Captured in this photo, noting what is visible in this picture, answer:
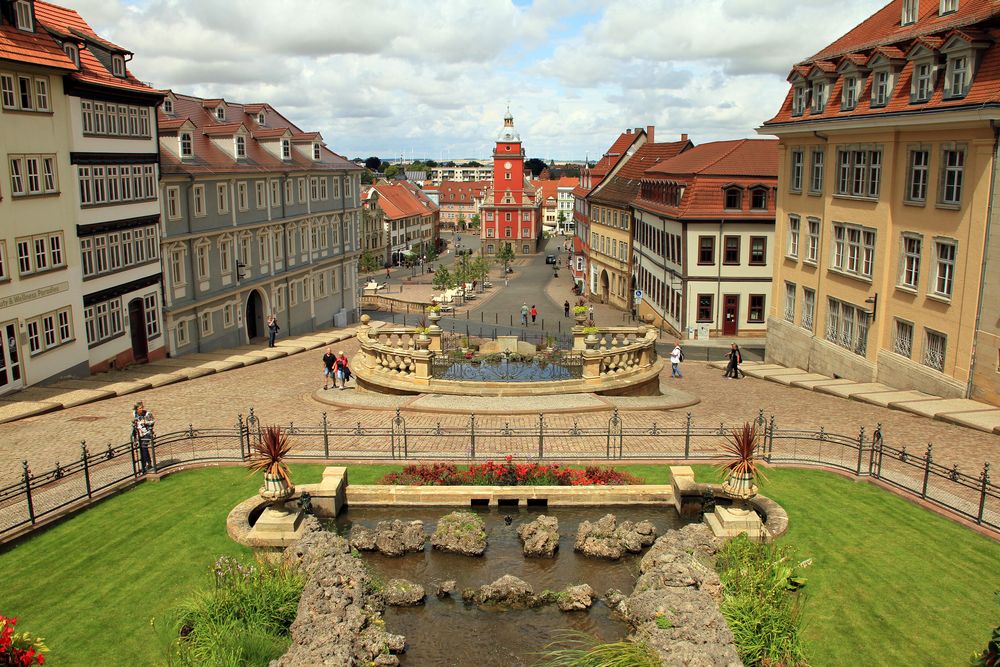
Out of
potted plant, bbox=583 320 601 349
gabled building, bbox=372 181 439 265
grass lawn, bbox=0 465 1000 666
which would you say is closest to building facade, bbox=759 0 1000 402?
potted plant, bbox=583 320 601 349

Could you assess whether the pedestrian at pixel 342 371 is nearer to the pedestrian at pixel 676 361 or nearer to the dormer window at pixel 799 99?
the pedestrian at pixel 676 361

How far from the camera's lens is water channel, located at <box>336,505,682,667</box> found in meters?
12.6

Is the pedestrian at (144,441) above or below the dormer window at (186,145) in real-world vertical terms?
below

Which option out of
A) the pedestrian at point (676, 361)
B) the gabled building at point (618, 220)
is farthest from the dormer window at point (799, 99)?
the gabled building at point (618, 220)

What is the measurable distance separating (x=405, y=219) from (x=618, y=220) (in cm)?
6524

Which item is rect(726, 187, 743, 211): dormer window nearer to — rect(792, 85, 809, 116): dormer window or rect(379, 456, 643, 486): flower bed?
rect(792, 85, 809, 116): dormer window

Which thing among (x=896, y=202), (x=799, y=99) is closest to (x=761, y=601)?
(x=896, y=202)

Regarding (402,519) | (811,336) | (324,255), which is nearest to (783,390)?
(811,336)

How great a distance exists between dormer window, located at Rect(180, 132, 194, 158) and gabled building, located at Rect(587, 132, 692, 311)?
38559 millimetres

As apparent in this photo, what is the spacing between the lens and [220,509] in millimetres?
16891

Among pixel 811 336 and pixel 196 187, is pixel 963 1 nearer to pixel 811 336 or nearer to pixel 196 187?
pixel 811 336

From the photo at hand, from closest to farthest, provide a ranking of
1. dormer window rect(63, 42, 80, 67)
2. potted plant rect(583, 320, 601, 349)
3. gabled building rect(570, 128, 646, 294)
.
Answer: potted plant rect(583, 320, 601, 349) < dormer window rect(63, 42, 80, 67) < gabled building rect(570, 128, 646, 294)

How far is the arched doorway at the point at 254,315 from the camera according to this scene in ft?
164

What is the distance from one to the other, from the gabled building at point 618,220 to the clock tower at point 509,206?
184ft
